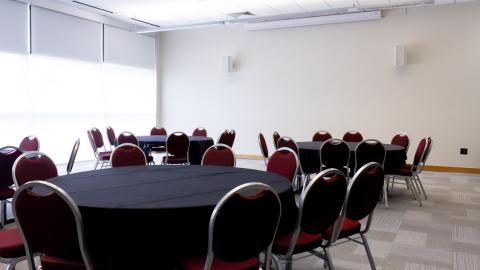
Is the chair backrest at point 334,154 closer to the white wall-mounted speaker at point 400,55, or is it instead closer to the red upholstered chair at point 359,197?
the red upholstered chair at point 359,197

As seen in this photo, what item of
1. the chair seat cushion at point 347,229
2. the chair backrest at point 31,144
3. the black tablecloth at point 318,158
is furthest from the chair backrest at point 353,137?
the chair backrest at point 31,144

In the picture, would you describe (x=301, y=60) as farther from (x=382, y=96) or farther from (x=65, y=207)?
(x=65, y=207)

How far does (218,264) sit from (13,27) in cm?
698

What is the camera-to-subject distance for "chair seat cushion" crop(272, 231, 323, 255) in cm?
233

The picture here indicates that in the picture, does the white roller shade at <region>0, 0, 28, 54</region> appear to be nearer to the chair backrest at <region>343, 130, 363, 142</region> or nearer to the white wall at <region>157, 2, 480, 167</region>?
the white wall at <region>157, 2, 480, 167</region>

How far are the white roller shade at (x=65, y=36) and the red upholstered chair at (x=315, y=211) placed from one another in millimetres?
7031

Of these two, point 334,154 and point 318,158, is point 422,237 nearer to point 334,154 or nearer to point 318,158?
point 334,154

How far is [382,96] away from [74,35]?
6.63 metres

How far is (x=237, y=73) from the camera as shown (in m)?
9.88

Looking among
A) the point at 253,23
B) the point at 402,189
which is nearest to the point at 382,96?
the point at 402,189

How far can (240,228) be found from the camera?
189cm

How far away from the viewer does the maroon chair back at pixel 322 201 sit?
2215 mm

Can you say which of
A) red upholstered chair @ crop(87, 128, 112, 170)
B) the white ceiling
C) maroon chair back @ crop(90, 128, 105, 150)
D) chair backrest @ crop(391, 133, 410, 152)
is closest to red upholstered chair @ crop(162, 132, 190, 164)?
red upholstered chair @ crop(87, 128, 112, 170)

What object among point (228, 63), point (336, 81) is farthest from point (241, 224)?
point (228, 63)
